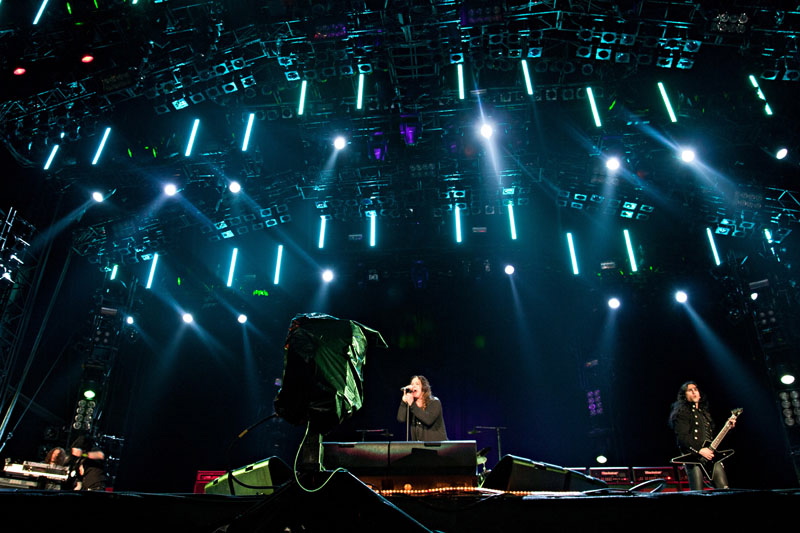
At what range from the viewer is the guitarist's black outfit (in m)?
6.12

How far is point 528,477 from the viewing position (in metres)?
2.91

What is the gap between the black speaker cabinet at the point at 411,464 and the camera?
272cm

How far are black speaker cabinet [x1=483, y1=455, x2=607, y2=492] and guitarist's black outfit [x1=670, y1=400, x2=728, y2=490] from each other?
4242 millimetres

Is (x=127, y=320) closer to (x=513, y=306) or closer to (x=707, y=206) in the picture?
(x=513, y=306)

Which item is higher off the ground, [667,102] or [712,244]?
[667,102]

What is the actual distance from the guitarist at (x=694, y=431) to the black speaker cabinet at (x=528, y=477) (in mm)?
4227

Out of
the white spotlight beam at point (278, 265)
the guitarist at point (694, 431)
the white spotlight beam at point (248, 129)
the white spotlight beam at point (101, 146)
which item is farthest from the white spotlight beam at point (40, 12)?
the guitarist at point (694, 431)

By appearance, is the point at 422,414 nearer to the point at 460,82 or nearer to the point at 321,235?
the point at 460,82

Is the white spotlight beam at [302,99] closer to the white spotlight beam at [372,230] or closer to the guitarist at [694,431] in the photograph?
the white spotlight beam at [372,230]

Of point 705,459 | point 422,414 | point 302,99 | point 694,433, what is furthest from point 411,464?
point 302,99

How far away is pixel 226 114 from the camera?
31.7 ft

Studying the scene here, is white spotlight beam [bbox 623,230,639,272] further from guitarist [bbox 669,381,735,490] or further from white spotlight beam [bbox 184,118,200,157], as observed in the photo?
white spotlight beam [bbox 184,118,200,157]

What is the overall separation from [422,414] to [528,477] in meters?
2.92

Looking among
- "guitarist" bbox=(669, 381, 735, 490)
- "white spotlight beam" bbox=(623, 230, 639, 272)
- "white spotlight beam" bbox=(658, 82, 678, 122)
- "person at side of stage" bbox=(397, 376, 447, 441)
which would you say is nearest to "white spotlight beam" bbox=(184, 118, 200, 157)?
"person at side of stage" bbox=(397, 376, 447, 441)
